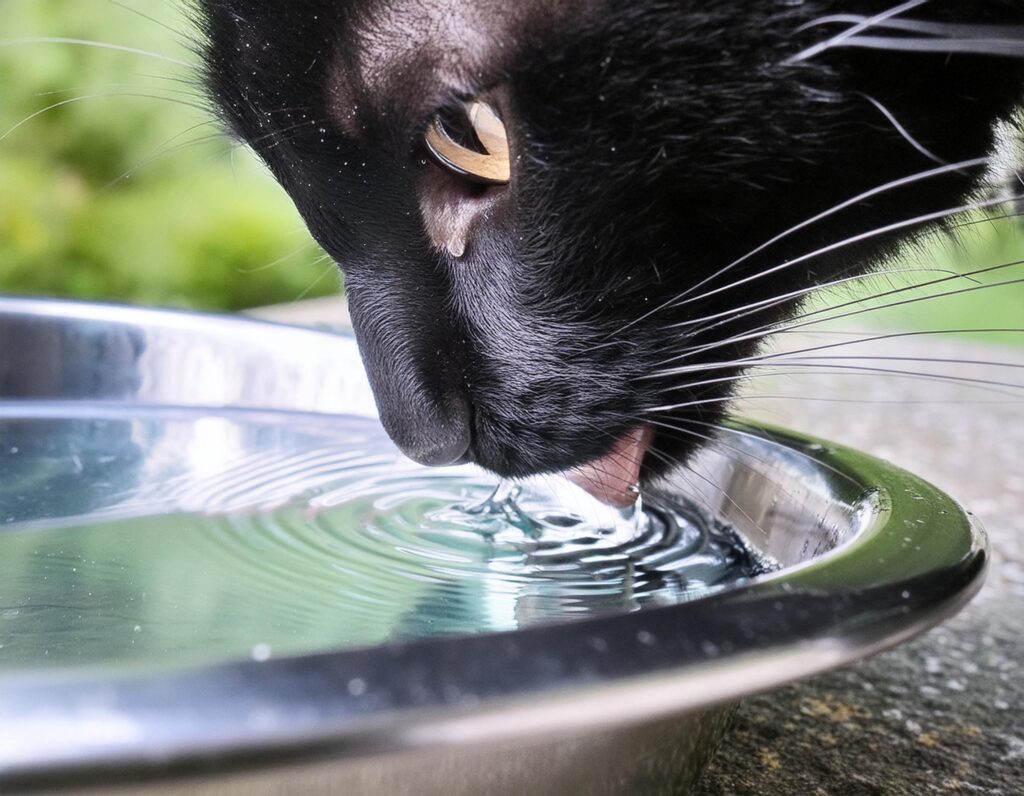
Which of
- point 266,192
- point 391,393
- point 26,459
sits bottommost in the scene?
point 266,192

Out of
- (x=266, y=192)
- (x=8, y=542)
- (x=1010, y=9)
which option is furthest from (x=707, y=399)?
(x=266, y=192)

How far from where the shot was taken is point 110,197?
3.19 meters

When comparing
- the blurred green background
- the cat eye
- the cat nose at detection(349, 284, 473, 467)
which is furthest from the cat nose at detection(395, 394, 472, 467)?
the blurred green background

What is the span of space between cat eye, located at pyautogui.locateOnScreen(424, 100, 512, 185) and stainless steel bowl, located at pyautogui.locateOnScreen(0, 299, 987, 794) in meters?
0.26

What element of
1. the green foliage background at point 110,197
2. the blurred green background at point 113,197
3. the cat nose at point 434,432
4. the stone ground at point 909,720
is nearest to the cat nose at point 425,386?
the cat nose at point 434,432

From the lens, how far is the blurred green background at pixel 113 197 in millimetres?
2975

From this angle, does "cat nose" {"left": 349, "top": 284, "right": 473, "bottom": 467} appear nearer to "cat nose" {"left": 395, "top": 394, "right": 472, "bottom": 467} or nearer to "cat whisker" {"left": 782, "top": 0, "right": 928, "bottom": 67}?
"cat nose" {"left": 395, "top": 394, "right": 472, "bottom": 467}

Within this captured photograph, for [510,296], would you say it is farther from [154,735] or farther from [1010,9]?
[154,735]

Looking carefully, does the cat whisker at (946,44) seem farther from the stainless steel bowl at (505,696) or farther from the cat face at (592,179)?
the stainless steel bowl at (505,696)

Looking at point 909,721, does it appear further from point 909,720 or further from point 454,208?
point 454,208

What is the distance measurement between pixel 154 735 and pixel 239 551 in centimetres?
42

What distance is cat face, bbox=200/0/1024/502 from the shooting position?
0.57m

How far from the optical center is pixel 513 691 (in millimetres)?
272

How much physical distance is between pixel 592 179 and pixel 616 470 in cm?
17
